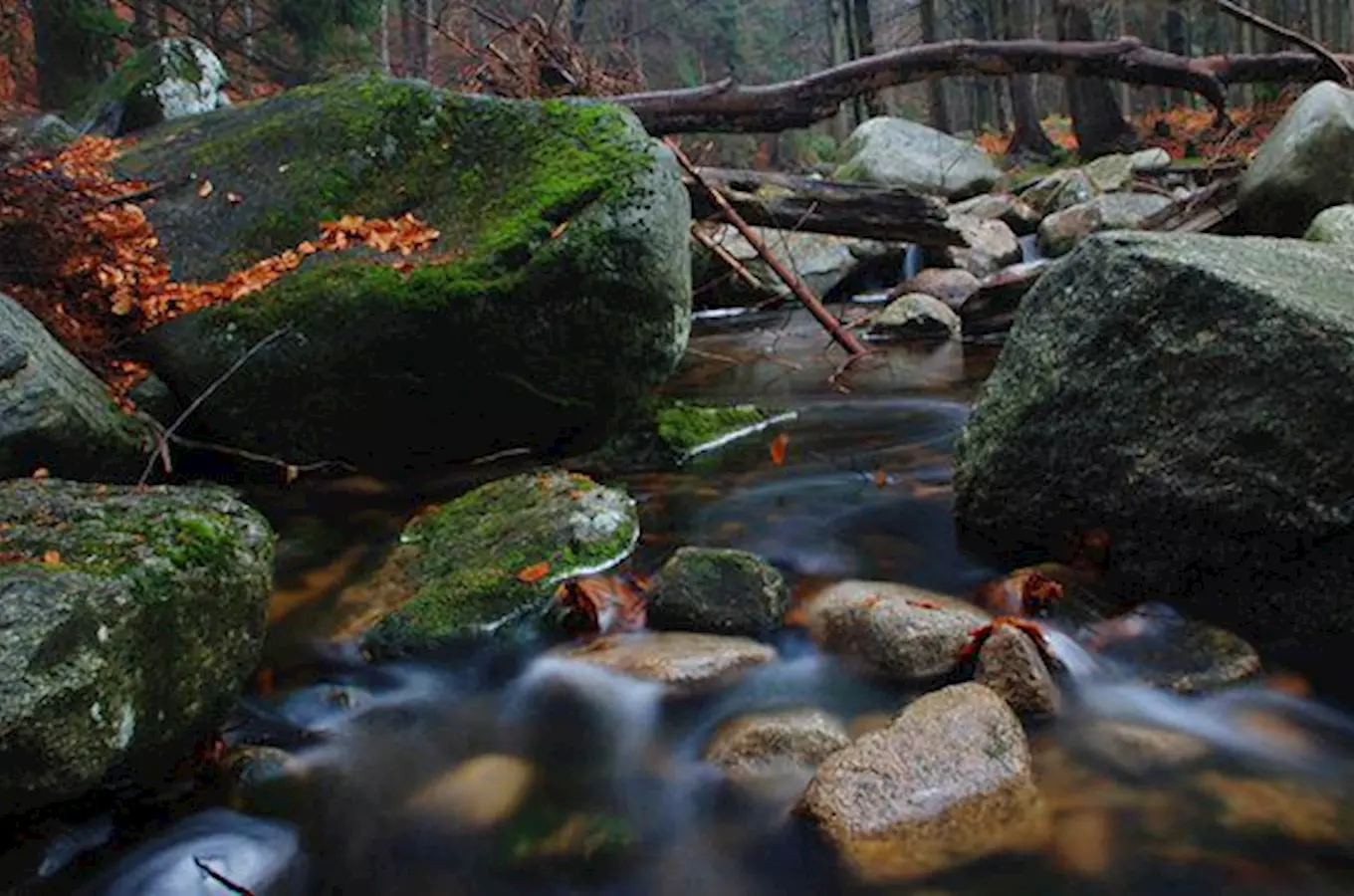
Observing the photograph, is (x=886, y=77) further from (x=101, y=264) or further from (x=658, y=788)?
(x=658, y=788)

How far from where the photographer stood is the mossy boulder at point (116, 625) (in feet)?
7.03

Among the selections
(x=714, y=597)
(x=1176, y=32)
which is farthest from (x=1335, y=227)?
(x=1176, y=32)

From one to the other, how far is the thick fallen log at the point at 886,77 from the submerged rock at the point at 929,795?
7.26m

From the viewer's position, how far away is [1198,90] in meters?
9.52

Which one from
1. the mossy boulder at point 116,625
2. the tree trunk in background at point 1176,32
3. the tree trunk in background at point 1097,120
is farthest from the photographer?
the tree trunk in background at point 1176,32

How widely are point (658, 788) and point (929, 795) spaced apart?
0.76 metres

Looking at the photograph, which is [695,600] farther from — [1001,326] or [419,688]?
[1001,326]

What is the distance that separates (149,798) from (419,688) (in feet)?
2.85

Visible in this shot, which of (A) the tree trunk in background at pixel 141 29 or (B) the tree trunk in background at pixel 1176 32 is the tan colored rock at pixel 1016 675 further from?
(B) the tree trunk in background at pixel 1176 32

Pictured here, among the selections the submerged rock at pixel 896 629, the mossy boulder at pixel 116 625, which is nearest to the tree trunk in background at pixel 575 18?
the submerged rock at pixel 896 629

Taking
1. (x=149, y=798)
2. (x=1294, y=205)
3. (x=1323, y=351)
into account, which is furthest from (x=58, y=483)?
(x=1294, y=205)

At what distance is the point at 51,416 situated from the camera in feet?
12.7

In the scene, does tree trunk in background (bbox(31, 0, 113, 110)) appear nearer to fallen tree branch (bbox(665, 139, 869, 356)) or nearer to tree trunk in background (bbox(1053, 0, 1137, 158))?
fallen tree branch (bbox(665, 139, 869, 356))

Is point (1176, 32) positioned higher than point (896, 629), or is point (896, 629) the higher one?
point (1176, 32)
